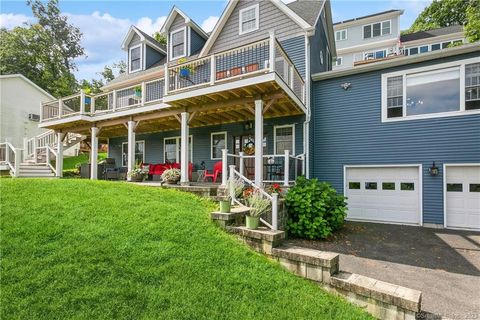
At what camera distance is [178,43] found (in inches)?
545

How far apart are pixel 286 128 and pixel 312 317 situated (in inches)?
312

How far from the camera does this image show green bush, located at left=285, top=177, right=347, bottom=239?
659 cm

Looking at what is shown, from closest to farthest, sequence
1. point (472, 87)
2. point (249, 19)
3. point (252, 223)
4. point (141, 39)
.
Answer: point (252, 223) → point (472, 87) → point (249, 19) → point (141, 39)

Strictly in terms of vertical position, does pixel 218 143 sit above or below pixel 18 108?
below

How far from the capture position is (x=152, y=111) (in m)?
10.1

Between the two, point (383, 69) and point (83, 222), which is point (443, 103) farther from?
point (83, 222)

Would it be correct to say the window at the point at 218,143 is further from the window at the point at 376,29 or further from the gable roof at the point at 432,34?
the gable roof at the point at 432,34

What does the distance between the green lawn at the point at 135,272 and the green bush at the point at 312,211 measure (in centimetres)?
263

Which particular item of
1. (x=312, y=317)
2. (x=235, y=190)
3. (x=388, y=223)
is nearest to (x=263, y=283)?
(x=312, y=317)

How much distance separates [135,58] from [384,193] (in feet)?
50.9

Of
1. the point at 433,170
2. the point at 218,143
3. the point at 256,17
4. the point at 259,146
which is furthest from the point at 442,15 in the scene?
the point at 259,146

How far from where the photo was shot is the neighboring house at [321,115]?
25.5 ft

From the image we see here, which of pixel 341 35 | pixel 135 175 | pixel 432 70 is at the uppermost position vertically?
pixel 341 35

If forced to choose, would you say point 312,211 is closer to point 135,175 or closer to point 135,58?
point 135,175
